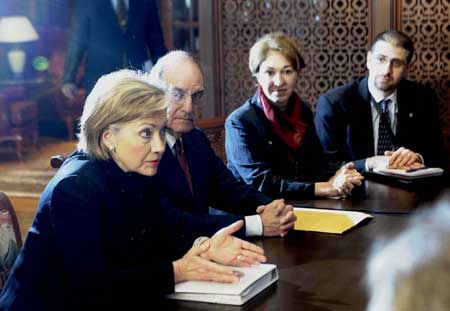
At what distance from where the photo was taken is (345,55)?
517 cm

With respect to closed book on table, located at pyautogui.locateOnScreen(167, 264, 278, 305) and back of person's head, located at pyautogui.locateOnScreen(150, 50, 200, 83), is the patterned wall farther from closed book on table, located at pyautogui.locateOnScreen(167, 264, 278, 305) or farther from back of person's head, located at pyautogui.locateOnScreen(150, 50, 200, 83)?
closed book on table, located at pyautogui.locateOnScreen(167, 264, 278, 305)

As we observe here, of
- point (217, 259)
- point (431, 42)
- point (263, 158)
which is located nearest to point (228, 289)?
point (217, 259)

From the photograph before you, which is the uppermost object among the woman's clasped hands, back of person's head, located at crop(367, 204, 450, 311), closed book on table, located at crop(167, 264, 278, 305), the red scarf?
the red scarf

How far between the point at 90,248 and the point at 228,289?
374mm

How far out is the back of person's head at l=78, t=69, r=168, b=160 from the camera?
219 cm

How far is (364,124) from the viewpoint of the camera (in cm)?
454

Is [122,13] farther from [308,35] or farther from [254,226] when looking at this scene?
[254,226]

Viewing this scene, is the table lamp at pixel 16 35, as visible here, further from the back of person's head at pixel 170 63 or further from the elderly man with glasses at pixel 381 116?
the elderly man with glasses at pixel 381 116

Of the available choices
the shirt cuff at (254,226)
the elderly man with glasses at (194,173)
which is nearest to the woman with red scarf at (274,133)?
the elderly man with glasses at (194,173)

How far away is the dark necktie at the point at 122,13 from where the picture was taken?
477 cm

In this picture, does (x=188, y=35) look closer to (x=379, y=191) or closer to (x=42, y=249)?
(x=379, y=191)

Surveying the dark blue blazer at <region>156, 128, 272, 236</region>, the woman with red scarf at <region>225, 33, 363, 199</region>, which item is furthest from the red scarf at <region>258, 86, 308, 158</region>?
the dark blue blazer at <region>156, 128, 272, 236</region>

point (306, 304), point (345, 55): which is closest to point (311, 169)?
point (345, 55)

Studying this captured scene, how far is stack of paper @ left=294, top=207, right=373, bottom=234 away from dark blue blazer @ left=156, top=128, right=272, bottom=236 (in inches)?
8.3
